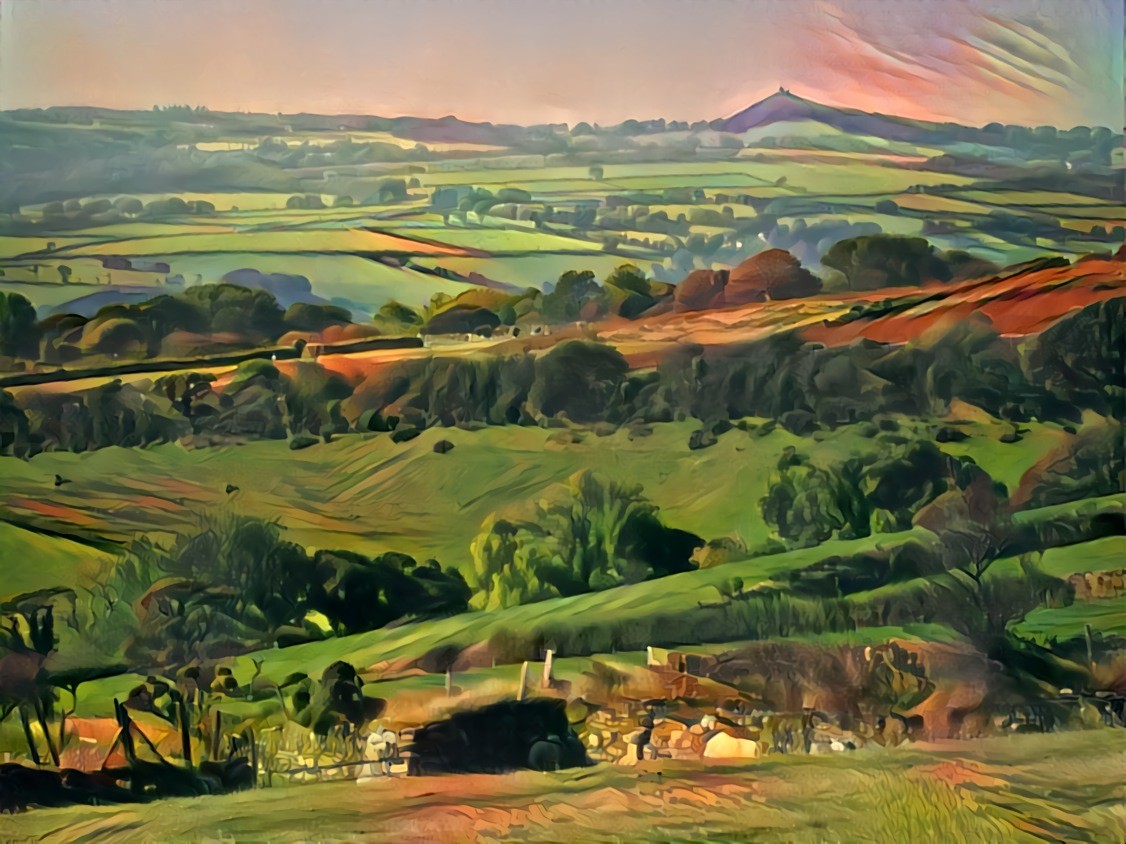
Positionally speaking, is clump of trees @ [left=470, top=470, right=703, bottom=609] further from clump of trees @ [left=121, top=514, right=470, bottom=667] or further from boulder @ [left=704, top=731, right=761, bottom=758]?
boulder @ [left=704, top=731, right=761, bottom=758]

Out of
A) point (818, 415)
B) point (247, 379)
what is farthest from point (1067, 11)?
point (247, 379)

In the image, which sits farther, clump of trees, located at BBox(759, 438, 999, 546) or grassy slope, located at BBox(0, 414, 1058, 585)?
clump of trees, located at BBox(759, 438, 999, 546)

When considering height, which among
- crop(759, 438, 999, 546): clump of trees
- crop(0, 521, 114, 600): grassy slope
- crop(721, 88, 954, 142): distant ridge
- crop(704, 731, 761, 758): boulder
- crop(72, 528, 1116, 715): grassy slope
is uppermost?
crop(721, 88, 954, 142): distant ridge

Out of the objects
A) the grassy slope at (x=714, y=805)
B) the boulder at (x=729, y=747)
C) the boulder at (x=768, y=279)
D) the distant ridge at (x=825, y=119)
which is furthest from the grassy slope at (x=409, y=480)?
the distant ridge at (x=825, y=119)

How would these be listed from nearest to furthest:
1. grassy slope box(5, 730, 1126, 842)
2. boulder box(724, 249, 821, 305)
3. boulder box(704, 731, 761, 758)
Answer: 1. grassy slope box(5, 730, 1126, 842)
2. boulder box(704, 731, 761, 758)
3. boulder box(724, 249, 821, 305)

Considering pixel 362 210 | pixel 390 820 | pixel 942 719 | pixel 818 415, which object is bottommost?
pixel 390 820

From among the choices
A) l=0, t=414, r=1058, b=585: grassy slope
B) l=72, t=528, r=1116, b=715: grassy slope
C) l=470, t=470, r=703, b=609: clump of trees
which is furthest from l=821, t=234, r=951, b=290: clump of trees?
l=470, t=470, r=703, b=609: clump of trees

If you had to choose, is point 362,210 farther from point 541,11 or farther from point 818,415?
point 818,415

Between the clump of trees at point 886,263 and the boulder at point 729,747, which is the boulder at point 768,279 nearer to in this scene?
the clump of trees at point 886,263

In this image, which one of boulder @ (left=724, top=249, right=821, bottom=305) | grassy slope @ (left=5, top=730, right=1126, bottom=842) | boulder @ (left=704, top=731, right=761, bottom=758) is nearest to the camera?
grassy slope @ (left=5, top=730, right=1126, bottom=842)
